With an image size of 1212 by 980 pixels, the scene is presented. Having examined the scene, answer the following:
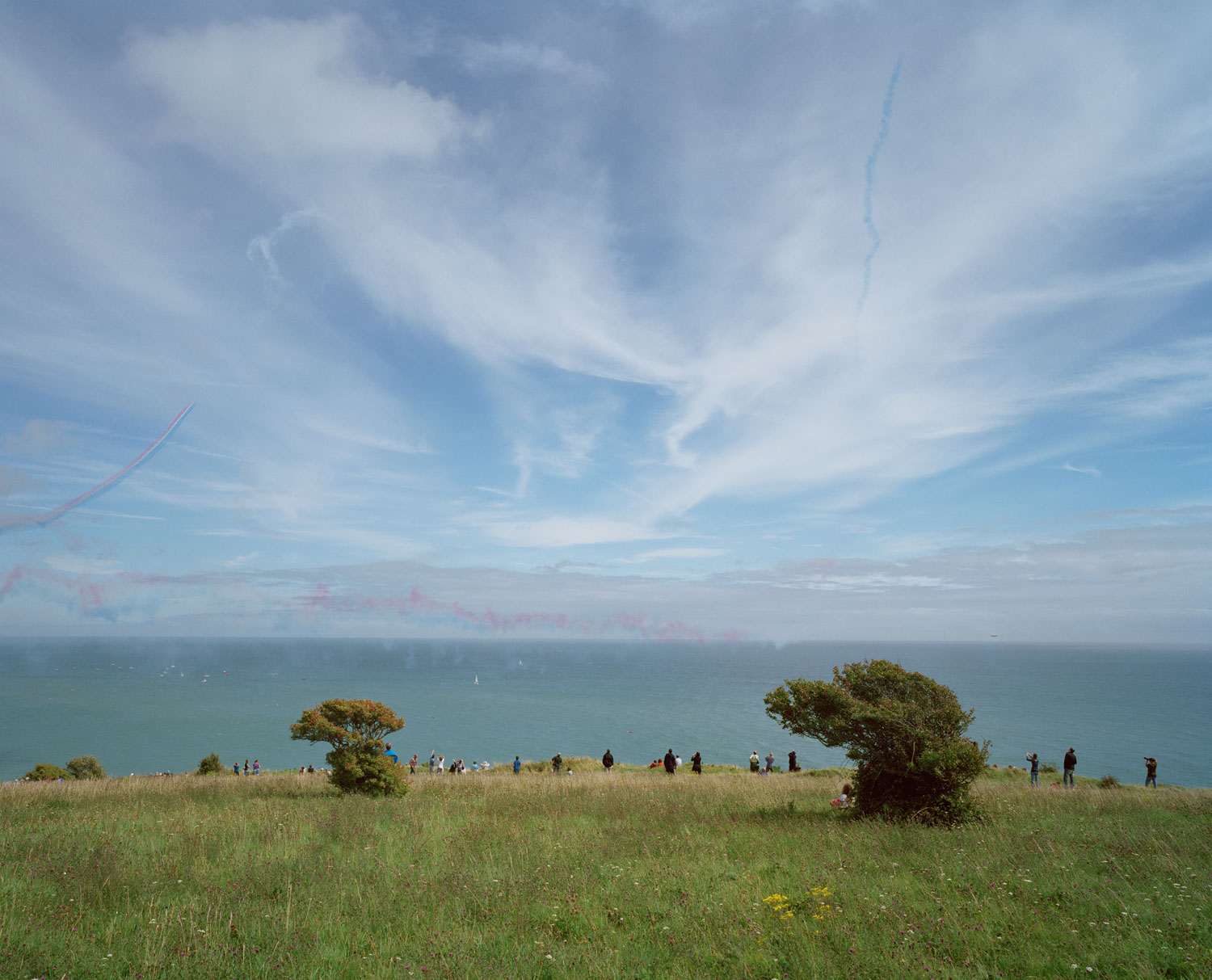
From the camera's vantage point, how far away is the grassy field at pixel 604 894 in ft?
20.7

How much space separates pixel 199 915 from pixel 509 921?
12.3 ft

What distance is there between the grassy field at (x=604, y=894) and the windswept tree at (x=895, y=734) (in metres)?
0.91

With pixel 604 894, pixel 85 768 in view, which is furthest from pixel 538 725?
pixel 604 894

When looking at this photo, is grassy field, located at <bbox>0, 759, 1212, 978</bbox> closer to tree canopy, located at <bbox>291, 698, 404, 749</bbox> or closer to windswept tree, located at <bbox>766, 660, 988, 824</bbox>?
windswept tree, located at <bbox>766, 660, 988, 824</bbox>

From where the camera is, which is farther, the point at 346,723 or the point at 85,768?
the point at 85,768

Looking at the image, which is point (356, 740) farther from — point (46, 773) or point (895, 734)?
point (46, 773)

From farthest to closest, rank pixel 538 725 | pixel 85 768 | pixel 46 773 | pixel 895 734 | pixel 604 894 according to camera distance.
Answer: pixel 538 725
pixel 85 768
pixel 46 773
pixel 895 734
pixel 604 894

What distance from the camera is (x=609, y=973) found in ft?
19.8

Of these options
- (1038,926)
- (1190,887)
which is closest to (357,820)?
(1038,926)

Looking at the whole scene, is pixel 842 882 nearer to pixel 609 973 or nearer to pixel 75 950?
pixel 609 973

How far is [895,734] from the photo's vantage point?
44.6 ft

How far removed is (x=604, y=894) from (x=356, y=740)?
13.8m

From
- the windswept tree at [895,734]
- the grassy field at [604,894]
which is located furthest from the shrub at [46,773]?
the windswept tree at [895,734]

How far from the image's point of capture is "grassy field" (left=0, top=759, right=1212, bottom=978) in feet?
20.7
